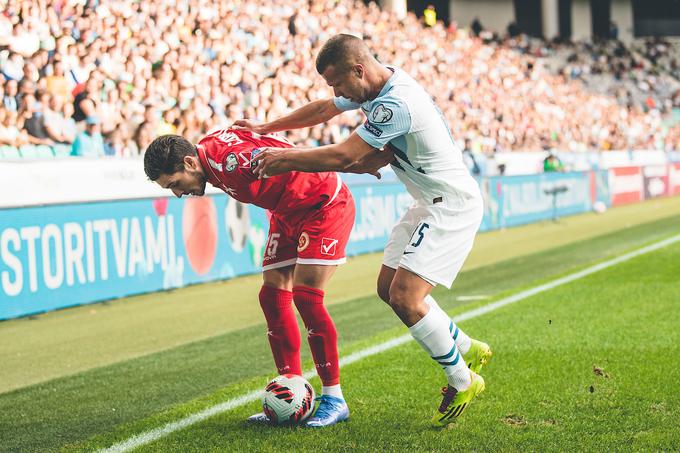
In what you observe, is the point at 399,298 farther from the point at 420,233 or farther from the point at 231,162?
the point at 231,162

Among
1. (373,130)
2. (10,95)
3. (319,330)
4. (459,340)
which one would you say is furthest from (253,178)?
(10,95)

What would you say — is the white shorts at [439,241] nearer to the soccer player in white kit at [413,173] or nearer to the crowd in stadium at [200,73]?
the soccer player in white kit at [413,173]

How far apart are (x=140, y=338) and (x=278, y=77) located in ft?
37.3

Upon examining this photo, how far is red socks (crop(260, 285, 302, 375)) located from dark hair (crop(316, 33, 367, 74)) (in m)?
1.39

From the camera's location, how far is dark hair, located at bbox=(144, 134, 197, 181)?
16.1 feet

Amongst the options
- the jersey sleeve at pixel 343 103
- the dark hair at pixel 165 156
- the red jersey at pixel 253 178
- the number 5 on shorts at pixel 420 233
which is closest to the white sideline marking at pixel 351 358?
the red jersey at pixel 253 178

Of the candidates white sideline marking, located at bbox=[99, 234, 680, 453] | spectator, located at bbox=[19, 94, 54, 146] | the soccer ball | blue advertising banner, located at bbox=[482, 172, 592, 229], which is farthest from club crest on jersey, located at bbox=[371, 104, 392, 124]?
blue advertising banner, located at bbox=[482, 172, 592, 229]

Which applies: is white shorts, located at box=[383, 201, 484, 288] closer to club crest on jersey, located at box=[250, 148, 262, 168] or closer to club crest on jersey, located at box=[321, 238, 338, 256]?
club crest on jersey, located at box=[321, 238, 338, 256]

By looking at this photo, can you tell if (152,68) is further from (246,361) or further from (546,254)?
(246,361)

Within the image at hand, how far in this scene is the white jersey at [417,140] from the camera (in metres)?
4.52

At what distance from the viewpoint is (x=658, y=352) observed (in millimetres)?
6758

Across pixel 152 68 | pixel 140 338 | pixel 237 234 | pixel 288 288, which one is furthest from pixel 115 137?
pixel 288 288

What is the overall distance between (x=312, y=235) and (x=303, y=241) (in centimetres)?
6

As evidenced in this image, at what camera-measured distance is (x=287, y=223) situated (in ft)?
17.5
